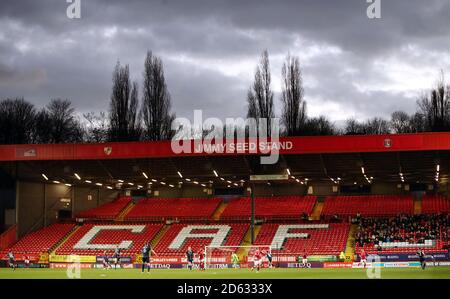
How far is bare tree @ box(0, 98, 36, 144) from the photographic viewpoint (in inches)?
3629

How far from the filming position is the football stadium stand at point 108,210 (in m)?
68.8

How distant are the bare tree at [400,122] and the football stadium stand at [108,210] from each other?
174 feet

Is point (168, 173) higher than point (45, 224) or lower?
higher

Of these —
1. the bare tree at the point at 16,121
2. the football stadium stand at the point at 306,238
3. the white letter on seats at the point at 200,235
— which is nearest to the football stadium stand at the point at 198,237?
the white letter on seats at the point at 200,235

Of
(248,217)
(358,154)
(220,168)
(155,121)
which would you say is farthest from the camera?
(155,121)

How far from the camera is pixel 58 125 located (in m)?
100

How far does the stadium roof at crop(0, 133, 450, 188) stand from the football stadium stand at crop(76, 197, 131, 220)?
6.97 meters

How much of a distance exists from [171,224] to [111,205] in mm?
10182

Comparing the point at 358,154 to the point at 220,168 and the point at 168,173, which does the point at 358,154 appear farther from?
the point at 168,173

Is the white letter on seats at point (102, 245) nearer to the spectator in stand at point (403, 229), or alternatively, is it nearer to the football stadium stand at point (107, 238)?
the football stadium stand at point (107, 238)

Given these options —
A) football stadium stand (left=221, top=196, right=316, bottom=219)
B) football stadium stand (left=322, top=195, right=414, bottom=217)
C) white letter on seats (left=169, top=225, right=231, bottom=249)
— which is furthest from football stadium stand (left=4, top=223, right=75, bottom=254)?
football stadium stand (left=322, top=195, right=414, bottom=217)

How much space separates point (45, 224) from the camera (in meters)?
65.0
